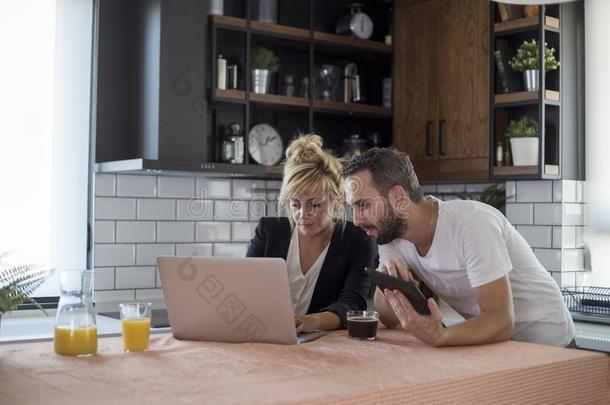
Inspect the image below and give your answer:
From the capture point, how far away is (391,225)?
91.8 inches

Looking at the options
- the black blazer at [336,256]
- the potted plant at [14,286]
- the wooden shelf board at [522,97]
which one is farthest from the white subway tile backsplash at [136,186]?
the potted plant at [14,286]

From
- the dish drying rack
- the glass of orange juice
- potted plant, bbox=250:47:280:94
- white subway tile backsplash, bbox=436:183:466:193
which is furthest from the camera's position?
white subway tile backsplash, bbox=436:183:466:193

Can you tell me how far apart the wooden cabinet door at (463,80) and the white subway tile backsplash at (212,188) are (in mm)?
1145

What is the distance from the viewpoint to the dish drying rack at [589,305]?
325cm

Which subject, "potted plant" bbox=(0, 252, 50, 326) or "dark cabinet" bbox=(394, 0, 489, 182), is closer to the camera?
"potted plant" bbox=(0, 252, 50, 326)

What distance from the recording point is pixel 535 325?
2355 mm

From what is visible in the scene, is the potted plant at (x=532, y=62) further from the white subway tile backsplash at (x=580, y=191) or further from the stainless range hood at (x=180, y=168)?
the stainless range hood at (x=180, y=168)

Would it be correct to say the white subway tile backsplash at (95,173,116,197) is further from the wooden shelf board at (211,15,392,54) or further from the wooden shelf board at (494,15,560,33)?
the wooden shelf board at (494,15,560,33)

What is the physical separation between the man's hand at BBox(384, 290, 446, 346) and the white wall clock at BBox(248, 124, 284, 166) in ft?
7.12

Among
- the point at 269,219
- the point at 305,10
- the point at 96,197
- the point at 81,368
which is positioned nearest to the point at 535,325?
the point at 269,219

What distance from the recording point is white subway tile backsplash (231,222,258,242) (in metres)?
4.16

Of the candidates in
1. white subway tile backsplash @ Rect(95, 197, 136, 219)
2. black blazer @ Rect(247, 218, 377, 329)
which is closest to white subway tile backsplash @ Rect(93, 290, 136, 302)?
white subway tile backsplash @ Rect(95, 197, 136, 219)

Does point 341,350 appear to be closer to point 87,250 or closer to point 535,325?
point 535,325

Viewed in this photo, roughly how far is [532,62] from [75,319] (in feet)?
8.59
